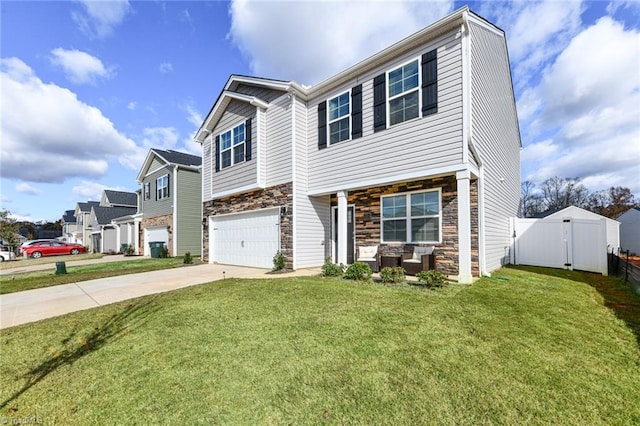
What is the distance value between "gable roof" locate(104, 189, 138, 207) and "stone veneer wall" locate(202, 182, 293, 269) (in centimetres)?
2558

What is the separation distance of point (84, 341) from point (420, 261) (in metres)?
7.23

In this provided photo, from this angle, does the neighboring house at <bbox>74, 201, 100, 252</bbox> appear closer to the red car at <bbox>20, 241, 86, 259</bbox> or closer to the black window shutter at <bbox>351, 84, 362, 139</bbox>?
the red car at <bbox>20, 241, 86, 259</bbox>

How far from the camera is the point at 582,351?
131 inches

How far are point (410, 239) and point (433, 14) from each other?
23.7ft

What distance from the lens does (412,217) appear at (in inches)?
339

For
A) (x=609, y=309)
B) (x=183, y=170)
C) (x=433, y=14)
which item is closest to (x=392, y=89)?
(x=433, y=14)

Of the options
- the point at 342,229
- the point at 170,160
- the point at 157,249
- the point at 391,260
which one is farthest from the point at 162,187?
the point at 391,260

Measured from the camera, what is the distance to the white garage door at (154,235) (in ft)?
Answer: 61.0

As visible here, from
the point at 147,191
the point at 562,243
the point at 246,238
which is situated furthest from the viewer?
the point at 147,191

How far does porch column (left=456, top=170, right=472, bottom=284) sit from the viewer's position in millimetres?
6577

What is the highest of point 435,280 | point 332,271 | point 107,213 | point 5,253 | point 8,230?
point 107,213

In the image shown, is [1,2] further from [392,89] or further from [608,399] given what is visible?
[608,399]

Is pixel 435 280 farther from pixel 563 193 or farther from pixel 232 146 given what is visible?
pixel 563 193

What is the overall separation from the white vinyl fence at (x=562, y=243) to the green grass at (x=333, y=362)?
17.8ft
